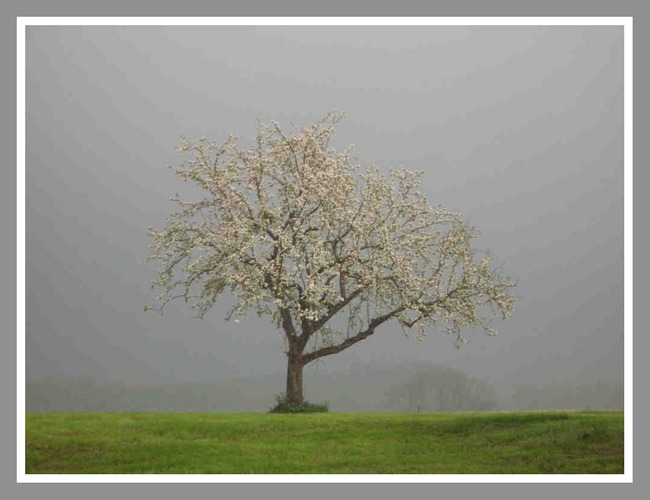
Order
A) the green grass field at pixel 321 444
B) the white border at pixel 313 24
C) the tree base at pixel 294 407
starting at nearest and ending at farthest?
the green grass field at pixel 321 444
the white border at pixel 313 24
the tree base at pixel 294 407

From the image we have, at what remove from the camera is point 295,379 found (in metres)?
26.1

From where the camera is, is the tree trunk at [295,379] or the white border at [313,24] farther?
the tree trunk at [295,379]

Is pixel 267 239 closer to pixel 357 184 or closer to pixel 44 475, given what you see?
pixel 357 184

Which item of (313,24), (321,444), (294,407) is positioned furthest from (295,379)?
(313,24)

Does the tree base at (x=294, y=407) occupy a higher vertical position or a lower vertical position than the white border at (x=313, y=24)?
lower

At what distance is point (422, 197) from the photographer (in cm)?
2652

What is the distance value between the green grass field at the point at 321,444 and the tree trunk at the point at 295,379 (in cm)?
138

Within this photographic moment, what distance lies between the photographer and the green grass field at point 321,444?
21.3 m

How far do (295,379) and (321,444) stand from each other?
148 inches

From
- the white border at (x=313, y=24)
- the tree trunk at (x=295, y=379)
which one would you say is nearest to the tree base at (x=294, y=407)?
the tree trunk at (x=295, y=379)

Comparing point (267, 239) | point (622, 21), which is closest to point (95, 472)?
point (267, 239)

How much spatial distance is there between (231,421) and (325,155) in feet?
22.5

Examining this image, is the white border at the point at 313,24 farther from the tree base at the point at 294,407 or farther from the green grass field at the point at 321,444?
the tree base at the point at 294,407

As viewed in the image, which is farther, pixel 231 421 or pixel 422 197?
pixel 422 197
